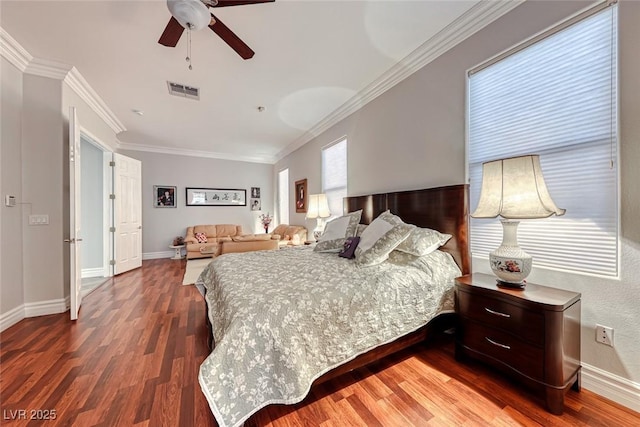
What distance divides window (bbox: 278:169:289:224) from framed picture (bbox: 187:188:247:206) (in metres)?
1.07

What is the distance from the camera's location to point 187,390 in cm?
153

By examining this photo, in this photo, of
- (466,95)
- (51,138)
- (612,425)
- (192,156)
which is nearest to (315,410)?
(612,425)

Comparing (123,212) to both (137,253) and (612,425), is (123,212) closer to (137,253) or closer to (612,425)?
(137,253)

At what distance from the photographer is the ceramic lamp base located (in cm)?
153

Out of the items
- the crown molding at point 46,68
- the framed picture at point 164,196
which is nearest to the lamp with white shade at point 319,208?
the crown molding at point 46,68

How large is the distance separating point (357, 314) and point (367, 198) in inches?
76.4

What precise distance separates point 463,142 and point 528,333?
156 cm

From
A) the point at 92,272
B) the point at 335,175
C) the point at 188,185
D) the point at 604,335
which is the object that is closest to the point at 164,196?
the point at 188,185

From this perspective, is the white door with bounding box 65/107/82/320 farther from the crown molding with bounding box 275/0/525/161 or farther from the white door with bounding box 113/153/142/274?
the crown molding with bounding box 275/0/525/161

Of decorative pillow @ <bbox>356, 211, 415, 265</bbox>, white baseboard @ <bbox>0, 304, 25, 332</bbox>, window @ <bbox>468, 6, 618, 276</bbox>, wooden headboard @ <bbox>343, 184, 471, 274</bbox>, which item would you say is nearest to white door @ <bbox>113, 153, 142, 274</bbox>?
white baseboard @ <bbox>0, 304, 25, 332</bbox>

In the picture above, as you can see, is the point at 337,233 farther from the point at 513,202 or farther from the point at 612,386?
the point at 612,386

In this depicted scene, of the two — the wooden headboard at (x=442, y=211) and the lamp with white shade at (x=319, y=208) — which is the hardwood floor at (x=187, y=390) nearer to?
the wooden headboard at (x=442, y=211)

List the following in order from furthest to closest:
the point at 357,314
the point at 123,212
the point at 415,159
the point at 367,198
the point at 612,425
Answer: the point at 123,212
the point at 367,198
the point at 415,159
the point at 357,314
the point at 612,425

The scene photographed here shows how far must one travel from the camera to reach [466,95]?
7.18 ft
